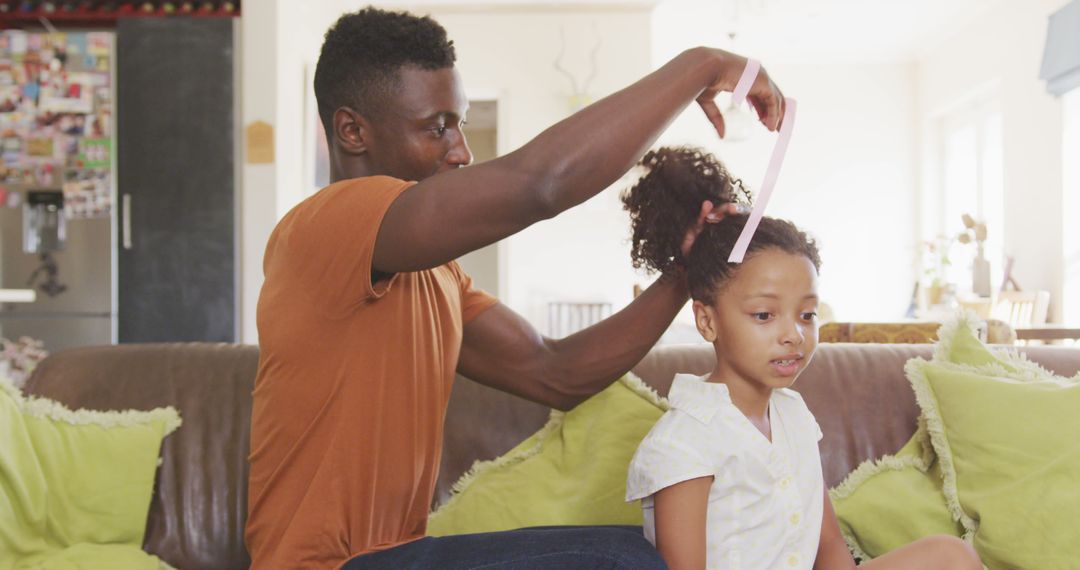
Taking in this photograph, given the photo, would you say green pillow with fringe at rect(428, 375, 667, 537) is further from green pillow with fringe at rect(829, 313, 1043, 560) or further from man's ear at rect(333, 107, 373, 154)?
man's ear at rect(333, 107, 373, 154)

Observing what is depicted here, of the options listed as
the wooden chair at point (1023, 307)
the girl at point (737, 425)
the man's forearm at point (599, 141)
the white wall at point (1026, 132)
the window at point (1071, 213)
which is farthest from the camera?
the white wall at point (1026, 132)

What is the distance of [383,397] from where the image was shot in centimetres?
104

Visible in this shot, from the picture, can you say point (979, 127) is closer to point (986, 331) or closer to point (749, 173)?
point (749, 173)

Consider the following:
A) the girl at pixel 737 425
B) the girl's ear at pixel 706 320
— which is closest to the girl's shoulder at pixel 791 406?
the girl at pixel 737 425

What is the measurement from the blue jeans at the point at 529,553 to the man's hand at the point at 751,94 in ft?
1.55

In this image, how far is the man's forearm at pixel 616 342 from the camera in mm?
1350

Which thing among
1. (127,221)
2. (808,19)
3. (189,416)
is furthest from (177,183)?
(808,19)


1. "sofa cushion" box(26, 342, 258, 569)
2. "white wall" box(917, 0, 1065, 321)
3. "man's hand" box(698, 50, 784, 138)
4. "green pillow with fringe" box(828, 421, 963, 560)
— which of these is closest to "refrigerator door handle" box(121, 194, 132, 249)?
"sofa cushion" box(26, 342, 258, 569)

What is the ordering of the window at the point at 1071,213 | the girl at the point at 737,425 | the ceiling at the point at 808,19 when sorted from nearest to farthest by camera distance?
Result: the girl at the point at 737,425, the window at the point at 1071,213, the ceiling at the point at 808,19

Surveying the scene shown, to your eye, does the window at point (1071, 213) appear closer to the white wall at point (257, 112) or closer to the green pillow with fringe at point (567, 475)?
the white wall at point (257, 112)

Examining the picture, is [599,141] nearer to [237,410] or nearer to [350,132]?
[350,132]

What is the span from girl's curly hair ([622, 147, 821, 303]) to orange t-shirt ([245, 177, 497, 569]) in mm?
377

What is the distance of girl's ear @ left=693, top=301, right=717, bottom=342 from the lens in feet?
4.07

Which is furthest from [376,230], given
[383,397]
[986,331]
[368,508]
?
[986,331]
